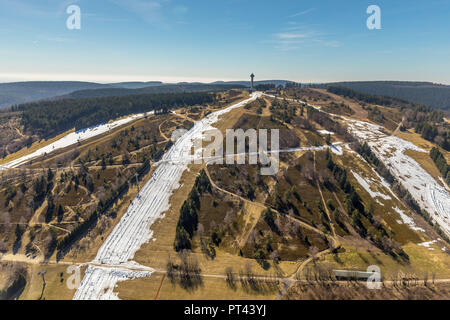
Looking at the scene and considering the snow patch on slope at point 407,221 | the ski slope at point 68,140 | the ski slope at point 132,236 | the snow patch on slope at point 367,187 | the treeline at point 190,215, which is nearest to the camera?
the ski slope at point 132,236

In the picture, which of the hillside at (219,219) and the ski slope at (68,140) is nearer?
the hillside at (219,219)

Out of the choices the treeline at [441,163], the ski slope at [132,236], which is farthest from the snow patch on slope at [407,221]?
the ski slope at [132,236]

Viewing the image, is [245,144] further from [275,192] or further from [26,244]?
[26,244]

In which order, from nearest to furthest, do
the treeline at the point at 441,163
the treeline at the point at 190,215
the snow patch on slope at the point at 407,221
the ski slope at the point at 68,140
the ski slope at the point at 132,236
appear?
the ski slope at the point at 132,236
the treeline at the point at 190,215
the snow patch on slope at the point at 407,221
the treeline at the point at 441,163
the ski slope at the point at 68,140

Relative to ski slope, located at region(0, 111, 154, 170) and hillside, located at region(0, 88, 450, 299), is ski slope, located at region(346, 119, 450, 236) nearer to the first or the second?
hillside, located at region(0, 88, 450, 299)

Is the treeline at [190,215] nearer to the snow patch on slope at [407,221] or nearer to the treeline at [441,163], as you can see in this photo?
the snow patch on slope at [407,221]

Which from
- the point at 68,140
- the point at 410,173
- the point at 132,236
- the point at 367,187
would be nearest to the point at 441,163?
the point at 410,173

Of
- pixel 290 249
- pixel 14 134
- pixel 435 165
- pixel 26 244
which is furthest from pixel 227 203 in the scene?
pixel 14 134
